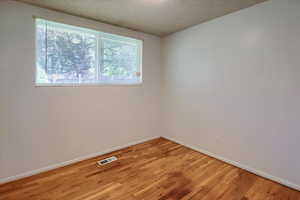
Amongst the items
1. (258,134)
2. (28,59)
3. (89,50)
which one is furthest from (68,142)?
(258,134)

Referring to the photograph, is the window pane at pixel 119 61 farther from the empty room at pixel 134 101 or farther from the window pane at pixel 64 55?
the window pane at pixel 64 55

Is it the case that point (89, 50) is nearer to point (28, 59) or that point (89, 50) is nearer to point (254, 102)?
point (28, 59)

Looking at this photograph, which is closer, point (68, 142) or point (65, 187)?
point (65, 187)

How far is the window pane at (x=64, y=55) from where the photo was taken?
2219mm

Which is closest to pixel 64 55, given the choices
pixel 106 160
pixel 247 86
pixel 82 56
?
pixel 82 56

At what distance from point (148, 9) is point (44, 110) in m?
2.07

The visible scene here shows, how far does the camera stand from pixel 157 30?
123 inches

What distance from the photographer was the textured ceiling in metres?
2.04

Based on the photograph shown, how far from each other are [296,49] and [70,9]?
2934 mm

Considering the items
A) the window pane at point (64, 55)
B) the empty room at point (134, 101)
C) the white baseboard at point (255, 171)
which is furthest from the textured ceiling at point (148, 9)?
the white baseboard at point (255, 171)

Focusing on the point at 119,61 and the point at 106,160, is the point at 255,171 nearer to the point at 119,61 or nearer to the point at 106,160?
the point at 106,160

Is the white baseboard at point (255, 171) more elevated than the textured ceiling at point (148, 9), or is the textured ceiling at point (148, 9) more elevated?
the textured ceiling at point (148, 9)

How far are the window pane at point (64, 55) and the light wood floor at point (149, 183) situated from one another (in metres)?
1.38

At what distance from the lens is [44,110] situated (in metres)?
2.23
